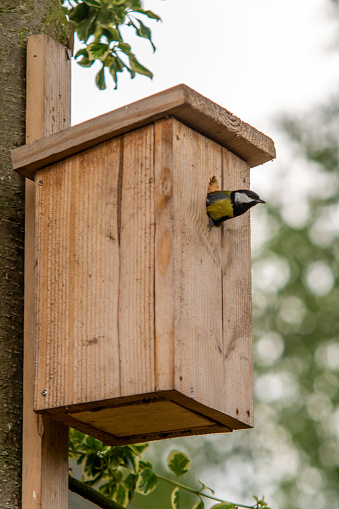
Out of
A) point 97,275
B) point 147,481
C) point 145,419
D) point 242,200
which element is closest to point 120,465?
point 147,481

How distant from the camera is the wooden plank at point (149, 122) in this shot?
2215mm

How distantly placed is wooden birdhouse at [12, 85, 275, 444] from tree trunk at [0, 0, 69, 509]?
77 millimetres

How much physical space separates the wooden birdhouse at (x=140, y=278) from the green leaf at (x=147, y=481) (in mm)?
413

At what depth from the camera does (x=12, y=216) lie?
245 cm

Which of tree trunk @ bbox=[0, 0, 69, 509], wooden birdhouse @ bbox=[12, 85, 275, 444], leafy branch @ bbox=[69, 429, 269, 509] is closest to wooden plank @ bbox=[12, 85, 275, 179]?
wooden birdhouse @ bbox=[12, 85, 275, 444]

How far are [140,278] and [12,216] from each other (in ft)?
1.73

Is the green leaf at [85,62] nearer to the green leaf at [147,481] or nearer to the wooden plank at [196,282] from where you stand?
the wooden plank at [196,282]

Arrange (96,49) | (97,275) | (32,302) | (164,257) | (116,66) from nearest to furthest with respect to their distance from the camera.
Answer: (164,257)
(97,275)
(32,302)
(96,49)
(116,66)

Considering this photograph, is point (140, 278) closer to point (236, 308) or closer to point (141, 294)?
point (141, 294)

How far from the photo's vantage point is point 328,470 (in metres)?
11.4

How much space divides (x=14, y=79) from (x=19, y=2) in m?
0.26

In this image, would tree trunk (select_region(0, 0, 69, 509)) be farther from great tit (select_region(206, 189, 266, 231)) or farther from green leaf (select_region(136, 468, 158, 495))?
green leaf (select_region(136, 468, 158, 495))

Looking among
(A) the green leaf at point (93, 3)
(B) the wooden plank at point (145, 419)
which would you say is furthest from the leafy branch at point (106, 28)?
(B) the wooden plank at point (145, 419)

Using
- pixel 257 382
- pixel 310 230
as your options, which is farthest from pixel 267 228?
pixel 257 382
